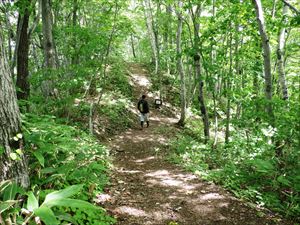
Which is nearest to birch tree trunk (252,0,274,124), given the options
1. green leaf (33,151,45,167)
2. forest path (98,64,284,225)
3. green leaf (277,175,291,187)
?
green leaf (277,175,291,187)

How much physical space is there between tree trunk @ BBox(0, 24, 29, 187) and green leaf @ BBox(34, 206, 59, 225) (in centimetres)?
84

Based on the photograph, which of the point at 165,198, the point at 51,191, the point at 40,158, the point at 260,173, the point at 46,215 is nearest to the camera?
the point at 46,215

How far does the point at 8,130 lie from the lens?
2916mm

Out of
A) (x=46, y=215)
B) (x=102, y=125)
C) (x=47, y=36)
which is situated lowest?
(x=102, y=125)

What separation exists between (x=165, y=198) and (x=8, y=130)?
340 centimetres

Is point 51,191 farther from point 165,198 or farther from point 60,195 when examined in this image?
point 165,198

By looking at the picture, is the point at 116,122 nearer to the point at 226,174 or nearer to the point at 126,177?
the point at 126,177

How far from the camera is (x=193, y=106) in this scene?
1991 cm

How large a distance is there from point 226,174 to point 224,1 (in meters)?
6.98

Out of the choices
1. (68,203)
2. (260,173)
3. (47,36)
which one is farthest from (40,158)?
(47,36)

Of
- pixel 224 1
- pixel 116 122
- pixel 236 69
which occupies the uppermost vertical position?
pixel 224 1

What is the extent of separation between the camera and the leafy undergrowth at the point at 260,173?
17.2 feet

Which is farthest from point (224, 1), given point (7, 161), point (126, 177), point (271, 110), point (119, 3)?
point (7, 161)

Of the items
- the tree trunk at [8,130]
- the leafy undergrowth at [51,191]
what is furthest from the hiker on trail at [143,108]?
the tree trunk at [8,130]
